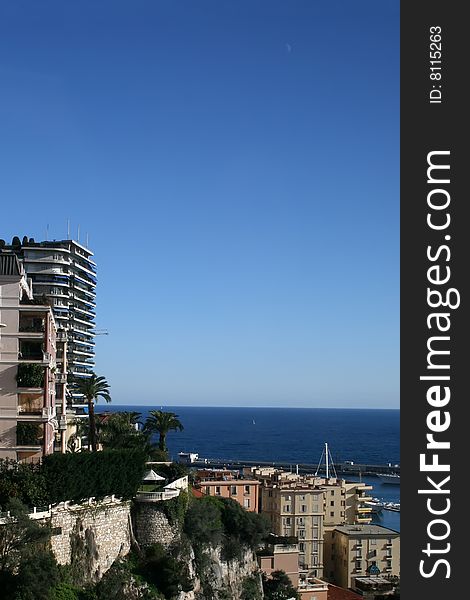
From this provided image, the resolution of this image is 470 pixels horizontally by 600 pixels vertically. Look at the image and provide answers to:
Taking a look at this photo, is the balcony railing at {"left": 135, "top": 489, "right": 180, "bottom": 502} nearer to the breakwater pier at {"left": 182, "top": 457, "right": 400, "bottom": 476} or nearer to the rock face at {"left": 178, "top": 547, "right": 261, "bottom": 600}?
the rock face at {"left": 178, "top": 547, "right": 261, "bottom": 600}

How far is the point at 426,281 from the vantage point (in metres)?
15.2

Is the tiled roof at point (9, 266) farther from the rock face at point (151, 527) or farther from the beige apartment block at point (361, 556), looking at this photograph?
the beige apartment block at point (361, 556)

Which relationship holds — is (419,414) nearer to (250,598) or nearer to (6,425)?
(6,425)

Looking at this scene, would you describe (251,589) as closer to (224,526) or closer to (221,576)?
(221,576)

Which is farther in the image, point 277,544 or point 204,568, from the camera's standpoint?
point 277,544

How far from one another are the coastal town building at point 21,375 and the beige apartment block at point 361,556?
4718 cm

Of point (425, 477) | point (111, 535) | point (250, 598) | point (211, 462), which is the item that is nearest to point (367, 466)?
point (211, 462)

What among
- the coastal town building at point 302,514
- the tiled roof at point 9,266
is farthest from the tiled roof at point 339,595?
the tiled roof at point 9,266

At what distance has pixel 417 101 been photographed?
1627 centimetres

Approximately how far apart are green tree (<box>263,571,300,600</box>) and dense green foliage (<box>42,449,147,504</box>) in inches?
750

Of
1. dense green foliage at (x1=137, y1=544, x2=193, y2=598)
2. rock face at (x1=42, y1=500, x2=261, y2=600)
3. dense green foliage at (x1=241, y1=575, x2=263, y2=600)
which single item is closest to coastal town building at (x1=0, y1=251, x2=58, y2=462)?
rock face at (x1=42, y1=500, x2=261, y2=600)

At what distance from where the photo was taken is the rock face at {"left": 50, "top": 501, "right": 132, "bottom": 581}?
4331cm

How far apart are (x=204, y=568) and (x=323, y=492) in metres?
40.2

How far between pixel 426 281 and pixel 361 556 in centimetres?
7714
